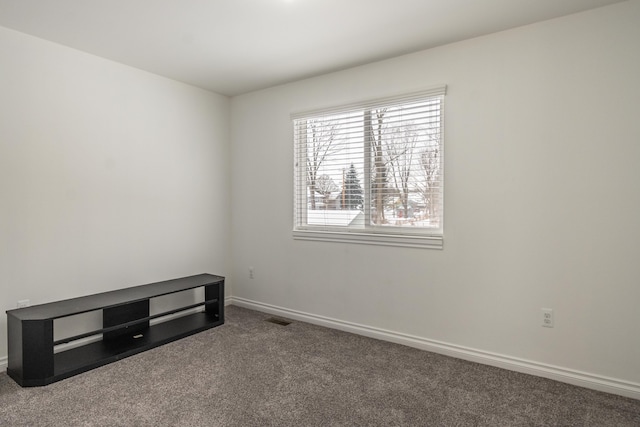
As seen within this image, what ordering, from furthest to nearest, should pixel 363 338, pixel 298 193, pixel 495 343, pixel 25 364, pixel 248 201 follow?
pixel 248 201
pixel 298 193
pixel 363 338
pixel 495 343
pixel 25 364

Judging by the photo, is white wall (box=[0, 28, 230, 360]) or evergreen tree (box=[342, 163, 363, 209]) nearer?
white wall (box=[0, 28, 230, 360])

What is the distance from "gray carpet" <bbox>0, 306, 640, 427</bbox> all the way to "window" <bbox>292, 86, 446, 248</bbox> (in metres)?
1.01

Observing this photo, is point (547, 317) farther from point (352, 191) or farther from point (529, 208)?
point (352, 191)

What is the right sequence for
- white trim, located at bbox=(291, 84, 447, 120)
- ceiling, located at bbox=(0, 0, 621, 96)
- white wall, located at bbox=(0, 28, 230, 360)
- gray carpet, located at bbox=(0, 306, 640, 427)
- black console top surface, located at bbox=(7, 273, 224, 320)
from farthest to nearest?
white trim, located at bbox=(291, 84, 447, 120) < white wall, located at bbox=(0, 28, 230, 360) < black console top surface, located at bbox=(7, 273, 224, 320) < ceiling, located at bbox=(0, 0, 621, 96) < gray carpet, located at bbox=(0, 306, 640, 427)

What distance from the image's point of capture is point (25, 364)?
2.33 meters

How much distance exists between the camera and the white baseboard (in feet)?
7.50

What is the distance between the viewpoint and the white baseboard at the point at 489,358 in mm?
2286

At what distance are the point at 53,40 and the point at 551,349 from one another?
4.28 meters

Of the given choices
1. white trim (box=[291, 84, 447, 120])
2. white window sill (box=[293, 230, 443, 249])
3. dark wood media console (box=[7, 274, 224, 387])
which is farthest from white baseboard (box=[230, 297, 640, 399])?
white trim (box=[291, 84, 447, 120])

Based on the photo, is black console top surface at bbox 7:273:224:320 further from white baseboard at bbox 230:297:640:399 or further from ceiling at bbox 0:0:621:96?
ceiling at bbox 0:0:621:96

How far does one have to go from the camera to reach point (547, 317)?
97.7 inches

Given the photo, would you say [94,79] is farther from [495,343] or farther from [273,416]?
[495,343]

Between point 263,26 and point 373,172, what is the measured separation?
4.84 ft

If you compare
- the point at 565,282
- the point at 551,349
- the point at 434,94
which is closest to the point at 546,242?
the point at 565,282
